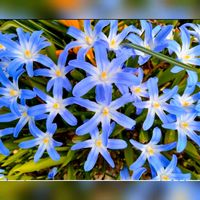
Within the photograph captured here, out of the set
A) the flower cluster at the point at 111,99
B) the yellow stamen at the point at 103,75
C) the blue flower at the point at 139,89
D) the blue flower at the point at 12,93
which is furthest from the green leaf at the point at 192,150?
the blue flower at the point at 12,93

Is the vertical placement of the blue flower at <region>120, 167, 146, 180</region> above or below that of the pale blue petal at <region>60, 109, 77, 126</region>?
below

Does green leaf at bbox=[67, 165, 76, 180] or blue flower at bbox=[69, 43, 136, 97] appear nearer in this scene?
blue flower at bbox=[69, 43, 136, 97]

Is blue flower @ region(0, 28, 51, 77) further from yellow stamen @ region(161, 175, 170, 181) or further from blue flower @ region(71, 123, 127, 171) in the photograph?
yellow stamen @ region(161, 175, 170, 181)

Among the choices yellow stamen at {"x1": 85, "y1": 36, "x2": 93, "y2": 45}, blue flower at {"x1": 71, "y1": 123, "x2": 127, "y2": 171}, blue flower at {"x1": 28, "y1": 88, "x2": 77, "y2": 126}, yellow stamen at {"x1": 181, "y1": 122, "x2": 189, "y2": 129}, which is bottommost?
blue flower at {"x1": 71, "y1": 123, "x2": 127, "y2": 171}

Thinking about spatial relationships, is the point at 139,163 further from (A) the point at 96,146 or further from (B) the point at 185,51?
(B) the point at 185,51

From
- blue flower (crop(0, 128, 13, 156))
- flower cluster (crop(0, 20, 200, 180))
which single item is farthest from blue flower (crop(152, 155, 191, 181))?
blue flower (crop(0, 128, 13, 156))

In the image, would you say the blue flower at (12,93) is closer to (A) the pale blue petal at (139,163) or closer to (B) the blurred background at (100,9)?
(B) the blurred background at (100,9)

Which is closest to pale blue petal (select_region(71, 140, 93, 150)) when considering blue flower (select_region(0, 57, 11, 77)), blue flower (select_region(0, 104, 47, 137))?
blue flower (select_region(0, 104, 47, 137))
